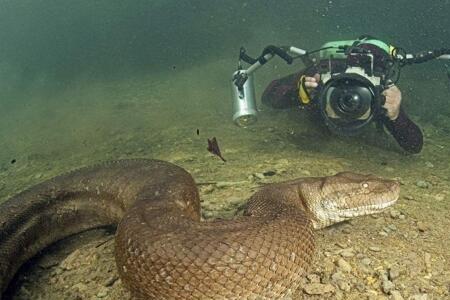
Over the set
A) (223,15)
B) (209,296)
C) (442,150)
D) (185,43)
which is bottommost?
(442,150)

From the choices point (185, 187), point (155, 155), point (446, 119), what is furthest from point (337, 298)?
point (446, 119)

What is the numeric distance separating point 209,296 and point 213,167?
3513 millimetres

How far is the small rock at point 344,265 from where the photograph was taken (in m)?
3.21

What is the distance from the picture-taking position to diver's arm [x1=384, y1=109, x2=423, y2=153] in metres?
6.60

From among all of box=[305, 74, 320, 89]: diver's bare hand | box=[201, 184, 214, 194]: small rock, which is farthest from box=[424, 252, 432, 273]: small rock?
box=[305, 74, 320, 89]: diver's bare hand

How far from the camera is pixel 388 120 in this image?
677 centimetres

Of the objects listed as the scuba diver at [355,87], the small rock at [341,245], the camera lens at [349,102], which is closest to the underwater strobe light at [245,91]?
the scuba diver at [355,87]

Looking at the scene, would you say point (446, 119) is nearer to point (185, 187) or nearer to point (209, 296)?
point (185, 187)

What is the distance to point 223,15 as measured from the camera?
183 feet

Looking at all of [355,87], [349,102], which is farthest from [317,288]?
[355,87]

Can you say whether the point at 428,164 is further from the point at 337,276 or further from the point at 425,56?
the point at 337,276

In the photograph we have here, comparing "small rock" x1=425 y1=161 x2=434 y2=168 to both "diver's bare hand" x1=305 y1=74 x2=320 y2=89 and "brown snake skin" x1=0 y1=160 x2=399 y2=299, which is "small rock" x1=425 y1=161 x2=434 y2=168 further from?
"brown snake skin" x1=0 y1=160 x2=399 y2=299

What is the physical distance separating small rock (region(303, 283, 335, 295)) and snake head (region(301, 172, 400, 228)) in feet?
2.69

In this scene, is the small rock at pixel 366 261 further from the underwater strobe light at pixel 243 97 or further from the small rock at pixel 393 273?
the underwater strobe light at pixel 243 97
